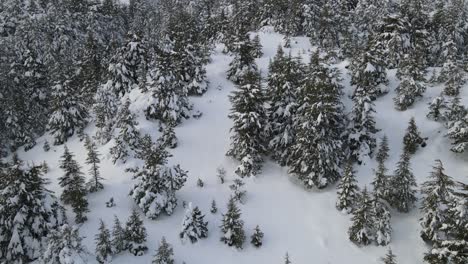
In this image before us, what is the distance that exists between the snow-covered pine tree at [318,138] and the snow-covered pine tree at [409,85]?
27.6 ft

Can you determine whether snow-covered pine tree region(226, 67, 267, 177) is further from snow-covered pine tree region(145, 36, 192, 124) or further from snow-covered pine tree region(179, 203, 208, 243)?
snow-covered pine tree region(145, 36, 192, 124)

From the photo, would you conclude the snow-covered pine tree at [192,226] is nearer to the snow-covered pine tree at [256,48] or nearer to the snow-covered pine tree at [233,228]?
the snow-covered pine tree at [233,228]

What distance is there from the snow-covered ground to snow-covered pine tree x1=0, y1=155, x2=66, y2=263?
11.1ft

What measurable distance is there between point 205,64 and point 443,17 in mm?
29617

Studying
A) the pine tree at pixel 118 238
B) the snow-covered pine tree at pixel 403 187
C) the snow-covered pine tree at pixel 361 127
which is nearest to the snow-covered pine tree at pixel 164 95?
the pine tree at pixel 118 238

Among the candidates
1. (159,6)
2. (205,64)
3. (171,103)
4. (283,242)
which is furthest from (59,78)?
(159,6)

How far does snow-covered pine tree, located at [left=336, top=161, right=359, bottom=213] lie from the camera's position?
2973 centimetres

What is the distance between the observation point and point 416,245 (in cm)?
2742

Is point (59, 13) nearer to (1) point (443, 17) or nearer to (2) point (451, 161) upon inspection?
(1) point (443, 17)

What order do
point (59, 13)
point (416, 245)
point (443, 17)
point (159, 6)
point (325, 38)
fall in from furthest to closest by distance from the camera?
1. point (159, 6)
2. point (59, 13)
3. point (325, 38)
4. point (443, 17)
5. point (416, 245)

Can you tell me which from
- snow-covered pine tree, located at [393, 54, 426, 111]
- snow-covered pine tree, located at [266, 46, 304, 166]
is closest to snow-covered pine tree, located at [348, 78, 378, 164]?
snow-covered pine tree, located at [266, 46, 304, 166]

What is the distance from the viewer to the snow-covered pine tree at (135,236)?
86.3 ft

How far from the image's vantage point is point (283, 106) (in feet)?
115

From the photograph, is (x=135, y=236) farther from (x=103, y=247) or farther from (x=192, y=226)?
(x=192, y=226)
